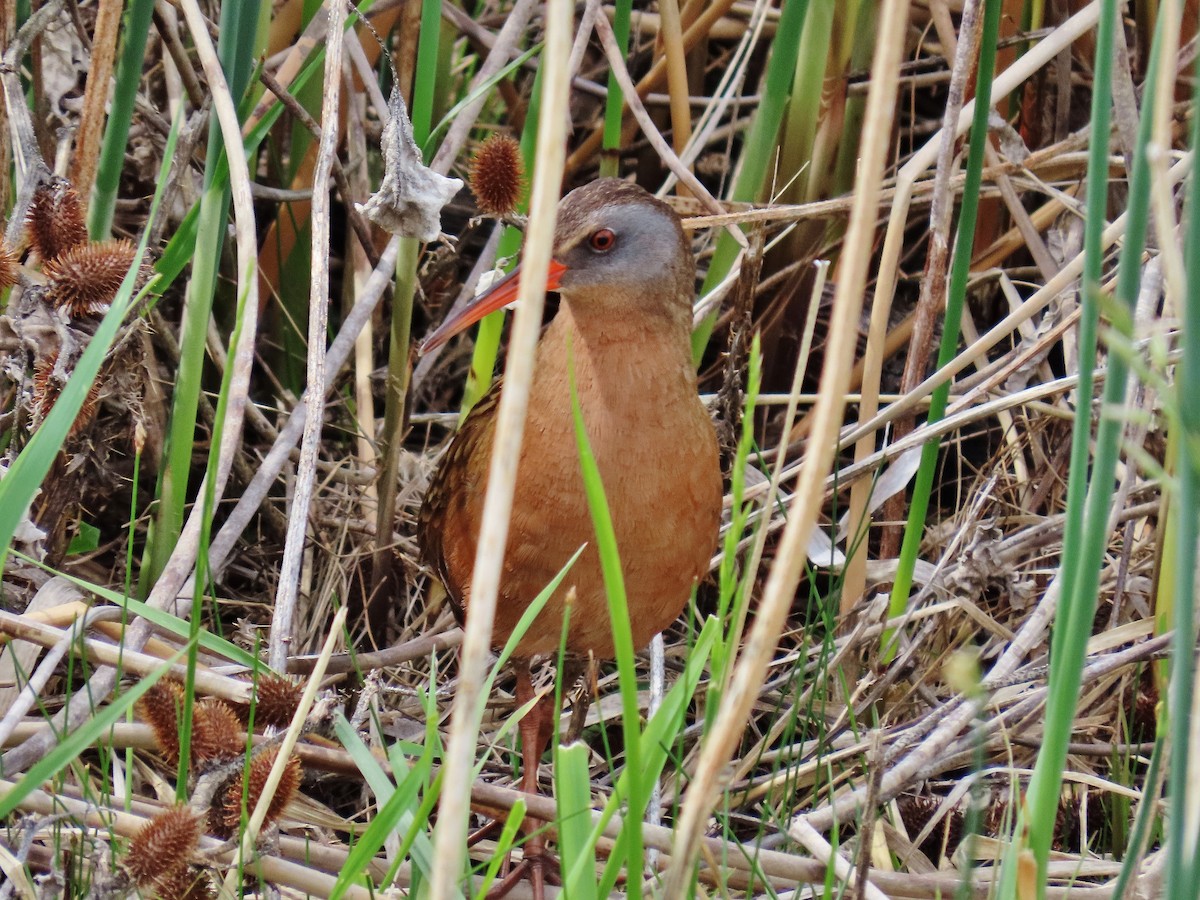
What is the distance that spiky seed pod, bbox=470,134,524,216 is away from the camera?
230cm

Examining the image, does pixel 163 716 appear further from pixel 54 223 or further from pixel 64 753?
pixel 54 223

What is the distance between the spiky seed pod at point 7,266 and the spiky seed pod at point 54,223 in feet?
0.14

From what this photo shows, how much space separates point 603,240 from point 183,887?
1.19 meters

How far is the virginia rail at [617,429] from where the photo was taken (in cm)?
213

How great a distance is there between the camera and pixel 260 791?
156cm

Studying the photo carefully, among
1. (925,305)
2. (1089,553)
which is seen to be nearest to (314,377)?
(925,305)

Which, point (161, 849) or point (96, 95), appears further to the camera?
point (96, 95)

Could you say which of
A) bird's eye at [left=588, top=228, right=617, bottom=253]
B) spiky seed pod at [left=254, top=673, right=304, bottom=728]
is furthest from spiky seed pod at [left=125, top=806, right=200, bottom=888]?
bird's eye at [left=588, top=228, right=617, bottom=253]

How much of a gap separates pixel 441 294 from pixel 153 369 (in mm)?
739

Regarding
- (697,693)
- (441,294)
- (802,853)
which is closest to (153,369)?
(441,294)

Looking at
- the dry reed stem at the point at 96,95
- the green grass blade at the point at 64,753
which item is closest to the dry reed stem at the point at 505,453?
the green grass blade at the point at 64,753

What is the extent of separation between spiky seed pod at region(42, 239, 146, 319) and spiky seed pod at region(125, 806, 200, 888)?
847 mm

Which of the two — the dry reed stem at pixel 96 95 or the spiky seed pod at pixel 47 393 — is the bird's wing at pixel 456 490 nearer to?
the spiky seed pod at pixel 47 393

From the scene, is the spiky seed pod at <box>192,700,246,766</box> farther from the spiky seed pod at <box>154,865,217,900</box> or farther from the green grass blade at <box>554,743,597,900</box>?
the green grass blade at <box>554,743,597,900</box>
